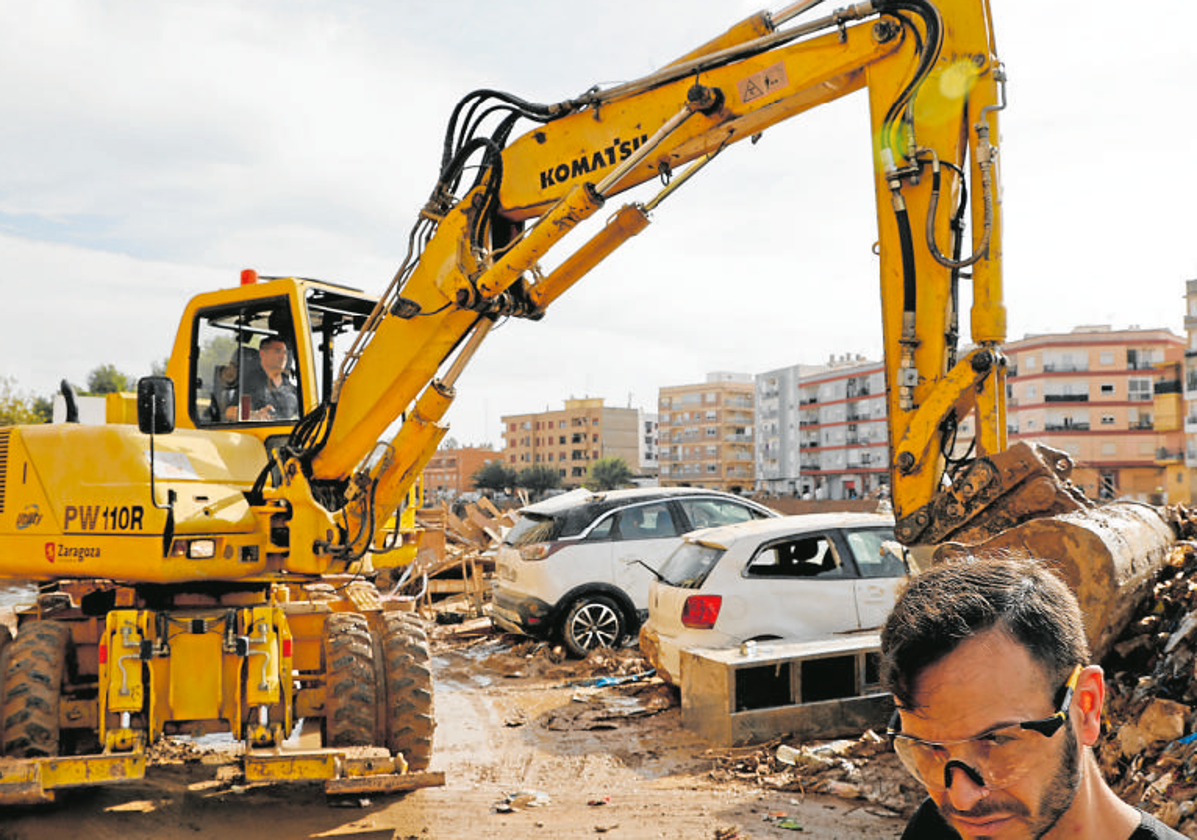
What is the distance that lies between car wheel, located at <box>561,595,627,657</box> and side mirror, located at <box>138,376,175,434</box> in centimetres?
652

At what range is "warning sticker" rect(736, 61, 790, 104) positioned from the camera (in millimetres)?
5789

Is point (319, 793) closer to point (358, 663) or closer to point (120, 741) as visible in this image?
point (358, 663)

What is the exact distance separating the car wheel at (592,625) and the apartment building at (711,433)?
100575 mm

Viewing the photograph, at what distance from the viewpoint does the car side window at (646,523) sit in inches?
460

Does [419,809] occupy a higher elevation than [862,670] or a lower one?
lower

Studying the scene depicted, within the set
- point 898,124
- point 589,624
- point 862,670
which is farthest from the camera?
point 589,624

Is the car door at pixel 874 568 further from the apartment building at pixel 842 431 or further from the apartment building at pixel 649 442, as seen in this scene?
the apartment building at pixel 649 442

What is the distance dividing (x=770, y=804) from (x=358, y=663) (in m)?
2.88

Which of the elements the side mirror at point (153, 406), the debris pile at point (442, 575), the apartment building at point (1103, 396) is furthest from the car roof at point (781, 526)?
the apartment building at point (1103, 396)

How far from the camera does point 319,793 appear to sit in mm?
6902

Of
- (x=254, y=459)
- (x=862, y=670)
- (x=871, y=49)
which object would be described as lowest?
(x=862, y=670)

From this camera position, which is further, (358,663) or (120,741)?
(358,663)

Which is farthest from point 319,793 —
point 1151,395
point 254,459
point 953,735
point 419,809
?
point 1151,395

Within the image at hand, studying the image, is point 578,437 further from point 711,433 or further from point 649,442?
point 711,433
